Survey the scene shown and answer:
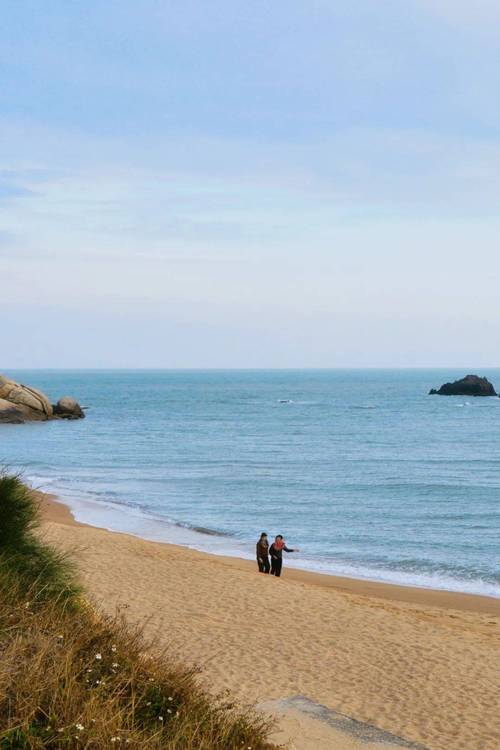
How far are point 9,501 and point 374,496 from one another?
88.1ft

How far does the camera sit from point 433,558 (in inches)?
961

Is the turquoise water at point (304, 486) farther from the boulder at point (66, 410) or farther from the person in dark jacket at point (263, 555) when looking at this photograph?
the boulder at point (66, 410)

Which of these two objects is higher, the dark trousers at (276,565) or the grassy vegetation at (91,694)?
the grassy vegetation at (91,694)

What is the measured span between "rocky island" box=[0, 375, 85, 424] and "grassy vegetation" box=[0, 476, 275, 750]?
236 feet

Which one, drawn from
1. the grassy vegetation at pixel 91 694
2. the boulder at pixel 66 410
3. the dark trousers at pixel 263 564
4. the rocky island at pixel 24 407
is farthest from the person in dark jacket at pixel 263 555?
the boulder at pixel 66 410

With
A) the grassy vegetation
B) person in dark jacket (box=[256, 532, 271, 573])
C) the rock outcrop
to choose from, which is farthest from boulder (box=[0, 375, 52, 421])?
the rock outcrop

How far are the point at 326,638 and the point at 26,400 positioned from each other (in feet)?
230

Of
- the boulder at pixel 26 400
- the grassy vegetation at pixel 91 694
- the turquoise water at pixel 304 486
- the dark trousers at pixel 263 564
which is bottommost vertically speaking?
the turquoise water at pixel 304 486

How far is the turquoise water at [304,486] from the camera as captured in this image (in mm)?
25406

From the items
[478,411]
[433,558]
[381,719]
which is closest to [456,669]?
[381,719]

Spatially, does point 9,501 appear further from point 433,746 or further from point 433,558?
point 433,558

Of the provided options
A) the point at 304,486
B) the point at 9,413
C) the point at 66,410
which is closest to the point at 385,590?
the point at 304,486

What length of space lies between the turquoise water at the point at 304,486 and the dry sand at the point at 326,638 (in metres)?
4.18

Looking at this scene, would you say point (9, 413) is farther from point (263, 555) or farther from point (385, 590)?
point (385, 590)
